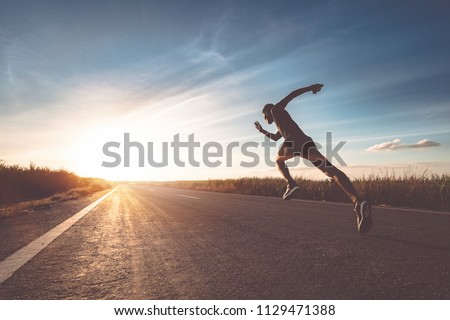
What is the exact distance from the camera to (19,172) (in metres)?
20.0

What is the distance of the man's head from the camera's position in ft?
18.9

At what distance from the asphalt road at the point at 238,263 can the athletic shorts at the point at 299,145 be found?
124cm

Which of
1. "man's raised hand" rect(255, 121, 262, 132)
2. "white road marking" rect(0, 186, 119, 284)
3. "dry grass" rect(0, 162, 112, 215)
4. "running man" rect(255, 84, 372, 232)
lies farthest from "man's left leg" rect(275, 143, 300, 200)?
"dry grass" rect(0, 162, 112, 215)

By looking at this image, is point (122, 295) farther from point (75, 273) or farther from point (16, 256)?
point (16, 256)

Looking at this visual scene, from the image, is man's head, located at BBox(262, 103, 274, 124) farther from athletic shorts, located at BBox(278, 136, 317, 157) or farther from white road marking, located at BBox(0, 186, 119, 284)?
white road marking, located at BBox(0, 186, 119, 284)

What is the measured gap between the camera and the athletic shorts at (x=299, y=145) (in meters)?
5.24

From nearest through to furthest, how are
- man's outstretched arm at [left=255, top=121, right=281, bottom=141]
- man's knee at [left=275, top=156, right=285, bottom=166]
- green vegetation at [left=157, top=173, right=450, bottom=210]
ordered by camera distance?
man's knee at [left=275, top=156, right=285, bottom=166] → man's outstretched arm at [left=255, top=121, right=281, bottom=141] → green vegetation at [left=157, top=173, right=450, bottom=210]

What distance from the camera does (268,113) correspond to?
5793 mm

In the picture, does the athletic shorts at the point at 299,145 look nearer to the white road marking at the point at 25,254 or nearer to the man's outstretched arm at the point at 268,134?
the man's outstretched arm at the point at 268,134

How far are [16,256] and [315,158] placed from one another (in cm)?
412

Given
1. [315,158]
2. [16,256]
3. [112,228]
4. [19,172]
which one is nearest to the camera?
[16,256]

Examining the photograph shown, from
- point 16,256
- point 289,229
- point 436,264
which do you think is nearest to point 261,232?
point 289,229

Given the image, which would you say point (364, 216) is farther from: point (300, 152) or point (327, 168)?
point (300, 152)
